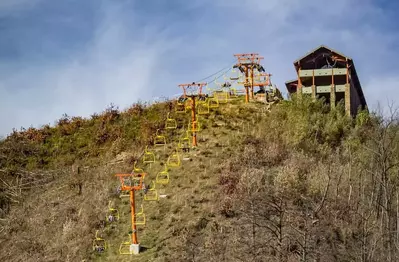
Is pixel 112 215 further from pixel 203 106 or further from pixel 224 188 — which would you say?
pixel 203 106

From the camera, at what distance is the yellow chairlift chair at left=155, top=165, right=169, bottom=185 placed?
23.6 metres

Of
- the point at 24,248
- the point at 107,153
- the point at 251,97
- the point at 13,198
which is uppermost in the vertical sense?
the point at 251,97

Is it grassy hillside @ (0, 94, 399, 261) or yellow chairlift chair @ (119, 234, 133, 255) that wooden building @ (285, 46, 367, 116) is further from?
yellow chairlift chair @ (119, 234, 133, 255)

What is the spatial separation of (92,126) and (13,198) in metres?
7.42

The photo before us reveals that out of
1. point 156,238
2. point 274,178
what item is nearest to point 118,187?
point 156,238

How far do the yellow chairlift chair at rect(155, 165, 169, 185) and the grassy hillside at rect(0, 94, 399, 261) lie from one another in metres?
0.31

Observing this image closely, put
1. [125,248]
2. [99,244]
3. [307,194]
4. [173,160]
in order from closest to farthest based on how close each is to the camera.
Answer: [125,248], [99,244], [307,194], [173,160]

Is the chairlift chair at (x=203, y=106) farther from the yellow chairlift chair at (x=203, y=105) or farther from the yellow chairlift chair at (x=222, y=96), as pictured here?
the yellow chairlift chair at (x=222, y=96)

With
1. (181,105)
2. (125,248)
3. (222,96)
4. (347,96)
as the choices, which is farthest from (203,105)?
(125,248)

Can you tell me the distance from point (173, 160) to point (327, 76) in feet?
35.0

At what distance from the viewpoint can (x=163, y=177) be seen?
24156 millimetres

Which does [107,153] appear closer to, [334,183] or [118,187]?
[118,187]

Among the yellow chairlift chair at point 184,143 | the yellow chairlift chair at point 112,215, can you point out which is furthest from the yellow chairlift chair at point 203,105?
the yellow chairlift chair at point 112,215

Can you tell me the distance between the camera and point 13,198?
2506cm
